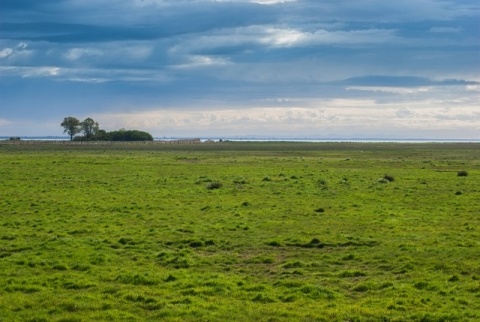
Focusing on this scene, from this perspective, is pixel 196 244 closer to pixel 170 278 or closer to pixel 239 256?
pixel 239 256

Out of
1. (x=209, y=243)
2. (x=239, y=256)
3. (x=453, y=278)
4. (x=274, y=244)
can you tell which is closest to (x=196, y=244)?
(x=209, y=243)

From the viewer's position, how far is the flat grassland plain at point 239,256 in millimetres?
12438

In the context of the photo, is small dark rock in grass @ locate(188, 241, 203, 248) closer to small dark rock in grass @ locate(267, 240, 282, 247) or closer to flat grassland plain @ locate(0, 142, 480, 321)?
flat grassland plain @ locate(0, 142, 480, 321)

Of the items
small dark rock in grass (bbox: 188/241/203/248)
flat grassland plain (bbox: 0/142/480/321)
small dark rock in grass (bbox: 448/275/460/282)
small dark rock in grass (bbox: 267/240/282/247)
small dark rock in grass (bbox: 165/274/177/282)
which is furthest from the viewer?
small dark rock in grass (bbox: 267/240/282/247)

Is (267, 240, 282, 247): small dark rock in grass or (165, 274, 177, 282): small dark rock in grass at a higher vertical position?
(165, 274, 177, 282): small dark rock in grass

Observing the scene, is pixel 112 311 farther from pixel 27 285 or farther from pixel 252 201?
pixel 252 201

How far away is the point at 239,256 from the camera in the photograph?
725 inches

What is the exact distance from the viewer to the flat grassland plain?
40.8 ft

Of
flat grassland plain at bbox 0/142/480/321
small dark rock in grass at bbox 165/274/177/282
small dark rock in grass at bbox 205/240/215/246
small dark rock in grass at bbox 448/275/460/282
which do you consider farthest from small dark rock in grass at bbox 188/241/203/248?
small dark rock in grass at bbox 448/275/460/282

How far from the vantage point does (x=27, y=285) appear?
14000mm

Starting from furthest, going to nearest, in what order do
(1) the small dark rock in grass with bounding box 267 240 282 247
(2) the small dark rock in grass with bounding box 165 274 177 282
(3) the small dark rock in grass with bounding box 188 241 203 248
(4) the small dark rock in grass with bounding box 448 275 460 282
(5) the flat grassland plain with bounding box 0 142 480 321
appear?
(1) the small dark rock in grass with bounding box 267 240 282 247, (3) the small dark rock in grass with bounding box 188 241 203 248, (2) the small dark rock in grass with bounding box 165 274 177 282, (4) the small dark rock in grass with bounding box 448 275 460 282, (5) the flat grassland plain with bounding box 0 142 480 321

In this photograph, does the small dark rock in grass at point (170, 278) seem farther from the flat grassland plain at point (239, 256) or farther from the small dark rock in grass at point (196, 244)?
the small dark rock in grass at point (196, 244)

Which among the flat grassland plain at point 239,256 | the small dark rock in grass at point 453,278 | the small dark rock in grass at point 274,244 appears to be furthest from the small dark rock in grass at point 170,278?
the small dark rock in grass at point 453,278

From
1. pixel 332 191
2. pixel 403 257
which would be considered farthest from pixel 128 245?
pixel 332 191
